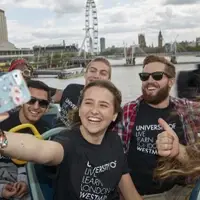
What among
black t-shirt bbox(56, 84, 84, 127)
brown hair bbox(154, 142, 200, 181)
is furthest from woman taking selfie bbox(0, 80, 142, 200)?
black t-shirt bbox(56, 84, 84, 127)

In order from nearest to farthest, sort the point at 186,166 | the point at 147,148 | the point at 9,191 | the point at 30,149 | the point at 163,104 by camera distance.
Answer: the point at 30,149 → the point at 186,166 → the point at 9,191 → the point at 147,148 → the point at 163,104

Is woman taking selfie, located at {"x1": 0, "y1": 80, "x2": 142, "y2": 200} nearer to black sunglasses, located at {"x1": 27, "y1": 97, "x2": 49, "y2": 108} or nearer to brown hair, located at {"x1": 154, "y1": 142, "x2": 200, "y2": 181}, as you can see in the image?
brown hair, located at {"x1": 154, "y1": 142, "x2": 200, "y2": 181}

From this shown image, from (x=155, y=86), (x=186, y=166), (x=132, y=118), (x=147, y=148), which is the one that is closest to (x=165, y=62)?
(x=155, y=86)

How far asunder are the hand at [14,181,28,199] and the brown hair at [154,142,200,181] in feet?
3.29

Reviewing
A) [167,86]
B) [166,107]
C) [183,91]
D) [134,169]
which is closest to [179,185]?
[134,169]

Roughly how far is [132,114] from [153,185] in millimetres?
523

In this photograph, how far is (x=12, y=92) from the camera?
3.29ft

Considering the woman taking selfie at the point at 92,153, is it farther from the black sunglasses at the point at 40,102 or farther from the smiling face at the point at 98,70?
the smiling face at the point at 98,70

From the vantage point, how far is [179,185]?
2.37 metres

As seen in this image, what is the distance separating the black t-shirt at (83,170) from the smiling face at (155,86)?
2.96ft

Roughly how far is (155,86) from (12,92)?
171 cm

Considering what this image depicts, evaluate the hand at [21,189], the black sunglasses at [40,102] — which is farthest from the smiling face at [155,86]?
the hand at [21,189]

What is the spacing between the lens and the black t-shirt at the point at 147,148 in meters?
2.42

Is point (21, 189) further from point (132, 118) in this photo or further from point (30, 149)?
point (30, 149)
